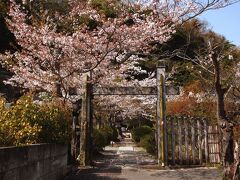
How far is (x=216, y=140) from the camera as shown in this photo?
13.4m

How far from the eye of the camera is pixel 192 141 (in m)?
13.3

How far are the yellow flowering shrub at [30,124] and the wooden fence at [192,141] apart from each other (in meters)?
4.84

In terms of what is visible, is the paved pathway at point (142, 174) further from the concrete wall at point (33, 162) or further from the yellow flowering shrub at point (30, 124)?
the yellow flowering shrub at point (30, 124)

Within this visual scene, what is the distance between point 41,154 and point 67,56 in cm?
793

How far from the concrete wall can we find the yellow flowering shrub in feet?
0.94

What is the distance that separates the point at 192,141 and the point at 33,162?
765 cm

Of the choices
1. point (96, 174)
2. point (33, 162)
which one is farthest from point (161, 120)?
point (33, 162)

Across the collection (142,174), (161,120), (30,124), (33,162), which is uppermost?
(161,120)

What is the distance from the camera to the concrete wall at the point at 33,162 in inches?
214

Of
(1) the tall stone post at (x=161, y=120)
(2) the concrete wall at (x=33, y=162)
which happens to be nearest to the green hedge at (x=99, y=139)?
(1) the tall stone post at (x=161, y=120)

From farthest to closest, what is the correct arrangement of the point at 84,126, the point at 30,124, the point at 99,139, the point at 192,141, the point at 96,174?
the point at 99,139 → the point at 84,126 → the point at 192,141 → the point at 96,174 → the point at 30,124

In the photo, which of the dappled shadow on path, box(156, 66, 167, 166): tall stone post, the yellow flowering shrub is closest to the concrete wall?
the yellow flowering shrub

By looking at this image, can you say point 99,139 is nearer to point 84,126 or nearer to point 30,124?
point 84,126

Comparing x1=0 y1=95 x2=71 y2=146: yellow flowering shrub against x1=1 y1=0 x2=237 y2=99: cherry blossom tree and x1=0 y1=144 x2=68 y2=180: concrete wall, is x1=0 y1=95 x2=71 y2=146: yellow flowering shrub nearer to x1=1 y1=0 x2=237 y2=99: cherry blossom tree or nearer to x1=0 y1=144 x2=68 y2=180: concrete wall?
x1=0 y1=144 x2=68 y2=180: concrete wall
